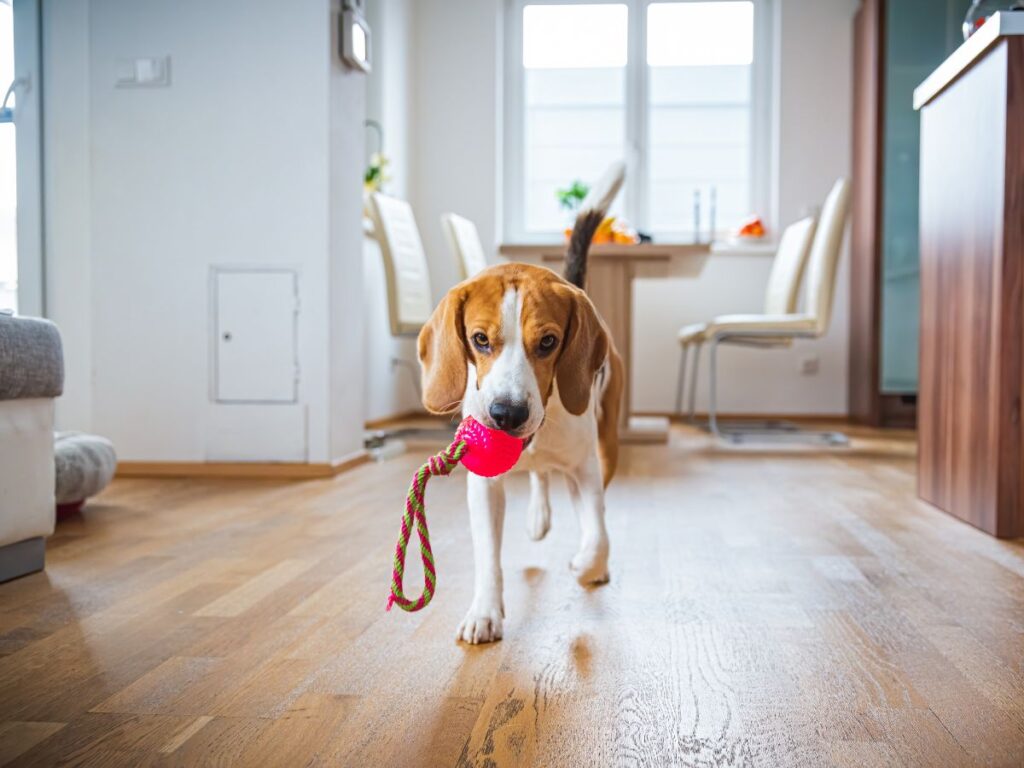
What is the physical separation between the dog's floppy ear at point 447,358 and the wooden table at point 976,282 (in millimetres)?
1373

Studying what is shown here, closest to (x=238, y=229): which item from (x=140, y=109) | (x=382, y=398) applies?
(x=140, y=109)

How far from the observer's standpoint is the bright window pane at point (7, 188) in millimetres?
3031

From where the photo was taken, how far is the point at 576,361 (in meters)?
1.43

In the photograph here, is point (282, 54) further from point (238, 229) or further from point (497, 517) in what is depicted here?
point (497, 517)

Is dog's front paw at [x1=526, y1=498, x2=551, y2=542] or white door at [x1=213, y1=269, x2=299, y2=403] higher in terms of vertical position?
white door at [x1=213, y1=269, x2=299, y2=403]

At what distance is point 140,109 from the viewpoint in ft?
10.6

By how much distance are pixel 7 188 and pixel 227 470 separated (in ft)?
3.57

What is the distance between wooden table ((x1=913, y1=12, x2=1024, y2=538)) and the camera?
217 cm

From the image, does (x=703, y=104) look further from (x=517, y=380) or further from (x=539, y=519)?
(x=517, y=380)

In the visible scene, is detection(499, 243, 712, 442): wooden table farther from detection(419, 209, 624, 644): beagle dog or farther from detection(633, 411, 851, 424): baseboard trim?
detection(419, 209, 624, 644): beagle dog

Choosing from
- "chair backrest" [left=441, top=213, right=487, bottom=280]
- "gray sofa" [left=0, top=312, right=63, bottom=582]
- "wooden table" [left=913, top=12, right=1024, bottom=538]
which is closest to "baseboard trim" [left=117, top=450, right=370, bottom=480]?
"gray sofa" [left=0, top=312, right=63, bottom=582]

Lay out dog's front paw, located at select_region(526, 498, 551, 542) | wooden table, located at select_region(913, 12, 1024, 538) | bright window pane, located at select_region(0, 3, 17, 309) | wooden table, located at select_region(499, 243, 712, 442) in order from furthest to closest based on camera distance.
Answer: wooden table, located at select_region(499, 243, 712, 442), bright window pane, located at select_region(0, 3, 17, 309), wooden table, located at select_region(913, 12, 1024, 538), dog's front paw, located at select_region(526, 498, 551, 542)

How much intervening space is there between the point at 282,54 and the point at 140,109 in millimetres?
489

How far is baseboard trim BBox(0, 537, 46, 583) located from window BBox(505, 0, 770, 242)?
16.1 ft
